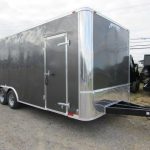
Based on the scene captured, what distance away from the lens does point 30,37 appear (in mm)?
6605

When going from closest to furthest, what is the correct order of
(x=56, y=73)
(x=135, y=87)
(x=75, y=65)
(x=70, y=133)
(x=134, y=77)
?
1. (x=75, y=65)
2. (x=70, y=133)
3. (x=56, y=73)
4. (x=135, y=87)
5. (x=134, y=77)

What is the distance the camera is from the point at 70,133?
212 inches

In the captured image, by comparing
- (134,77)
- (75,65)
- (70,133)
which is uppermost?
(75,65)

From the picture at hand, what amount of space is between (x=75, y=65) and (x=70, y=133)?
5.60 ft

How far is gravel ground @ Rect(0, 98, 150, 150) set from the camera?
4.66m

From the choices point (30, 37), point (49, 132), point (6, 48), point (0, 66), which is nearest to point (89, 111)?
point (49, 132)

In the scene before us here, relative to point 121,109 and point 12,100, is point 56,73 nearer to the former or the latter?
point 121,109

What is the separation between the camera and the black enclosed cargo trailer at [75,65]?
4793mm

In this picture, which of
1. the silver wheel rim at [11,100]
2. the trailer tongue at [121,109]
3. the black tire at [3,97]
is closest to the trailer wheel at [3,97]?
the black tire at [3,97]

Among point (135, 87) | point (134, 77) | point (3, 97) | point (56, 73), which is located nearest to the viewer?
point (56, 73)

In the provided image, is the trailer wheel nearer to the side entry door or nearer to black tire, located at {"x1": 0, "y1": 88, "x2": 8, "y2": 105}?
black tire, located at {"x1": 0, "y1": 88, "x2": 8, "y2": 105}

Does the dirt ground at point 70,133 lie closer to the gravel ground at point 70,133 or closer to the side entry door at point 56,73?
the gravel ground at point 70,133

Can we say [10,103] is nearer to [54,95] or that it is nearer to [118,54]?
[54,95]

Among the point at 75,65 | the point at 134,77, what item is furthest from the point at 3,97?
the point at 134,77
